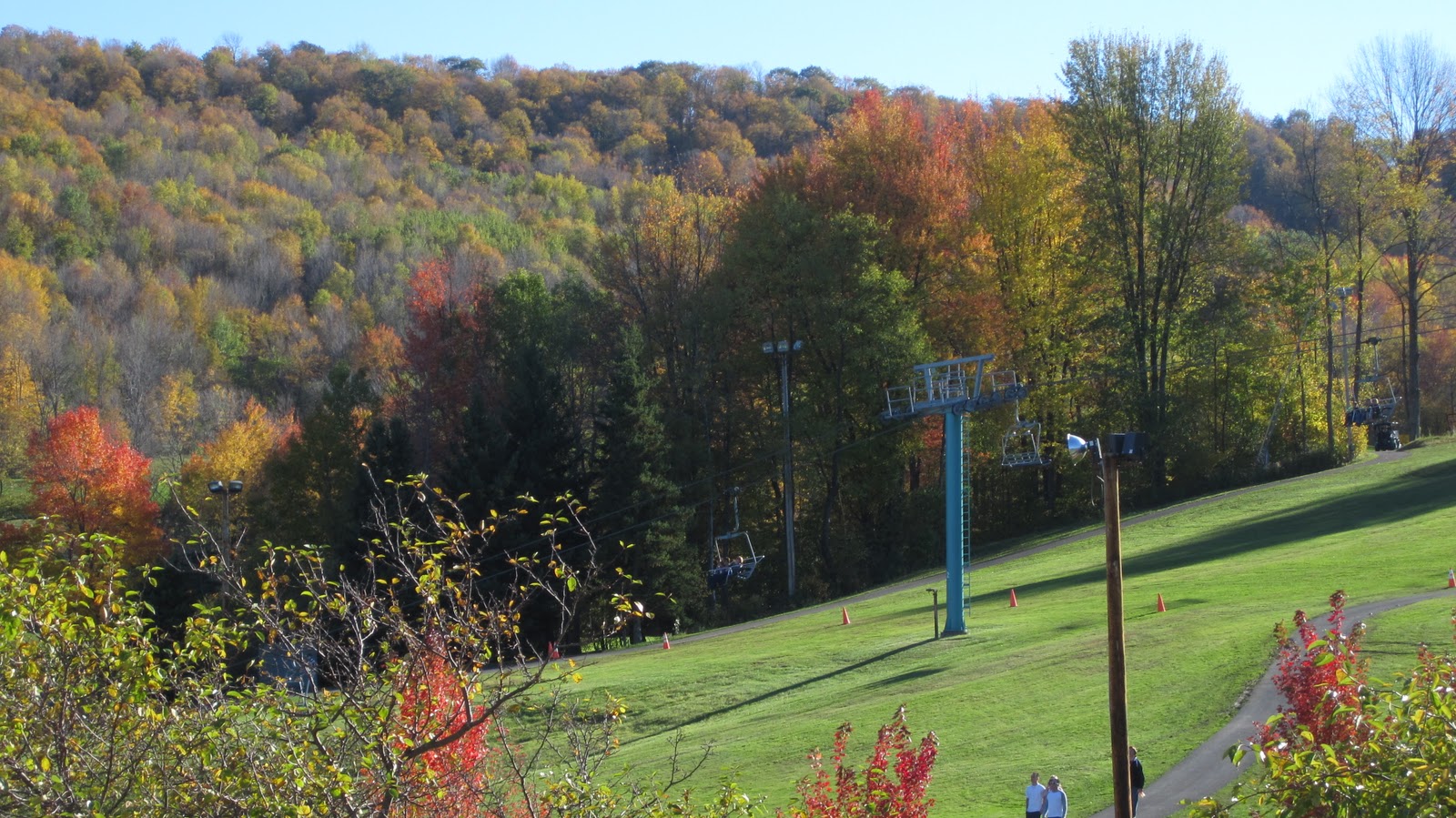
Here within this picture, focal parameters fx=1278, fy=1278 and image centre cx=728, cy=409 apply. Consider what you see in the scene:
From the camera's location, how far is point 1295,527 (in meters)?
42.1

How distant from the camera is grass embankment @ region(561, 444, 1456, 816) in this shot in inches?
869

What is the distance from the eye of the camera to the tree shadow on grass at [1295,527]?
39594 millimetres

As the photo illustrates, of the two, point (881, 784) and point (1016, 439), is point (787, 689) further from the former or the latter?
point (1016, 439)

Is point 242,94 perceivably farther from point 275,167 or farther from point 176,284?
point 176,284

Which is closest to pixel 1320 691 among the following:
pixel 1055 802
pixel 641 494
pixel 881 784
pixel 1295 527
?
pixel 881 784

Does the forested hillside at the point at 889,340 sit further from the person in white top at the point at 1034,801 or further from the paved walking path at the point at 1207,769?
the person in white top at the point at 1034,801

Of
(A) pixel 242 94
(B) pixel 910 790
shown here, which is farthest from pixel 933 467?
(A) pixel 242 94

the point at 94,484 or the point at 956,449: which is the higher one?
the point at 956,449

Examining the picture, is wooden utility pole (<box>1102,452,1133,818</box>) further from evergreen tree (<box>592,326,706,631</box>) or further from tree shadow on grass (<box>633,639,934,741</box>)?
evergreen tree (<box>592,326,706,631</box>)

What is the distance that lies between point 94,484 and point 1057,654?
5153 cm

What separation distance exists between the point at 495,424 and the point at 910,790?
41253 millimetres

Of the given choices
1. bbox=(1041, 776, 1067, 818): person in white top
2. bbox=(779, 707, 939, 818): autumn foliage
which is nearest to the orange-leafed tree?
bbox=(1041, 776, 1067, 818): person in white top

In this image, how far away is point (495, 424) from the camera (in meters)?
52.7

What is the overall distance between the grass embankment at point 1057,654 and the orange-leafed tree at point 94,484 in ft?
103
